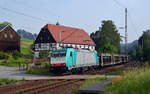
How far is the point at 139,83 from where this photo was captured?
315 inches

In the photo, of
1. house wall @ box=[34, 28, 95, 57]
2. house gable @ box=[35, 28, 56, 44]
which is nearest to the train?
house wall @ box=[34, 28, 95, 57]

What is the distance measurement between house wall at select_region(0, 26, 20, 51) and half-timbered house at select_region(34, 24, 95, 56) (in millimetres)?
6052

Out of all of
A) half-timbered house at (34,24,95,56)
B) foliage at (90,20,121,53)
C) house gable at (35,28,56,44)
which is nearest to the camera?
half-timbered house at (34,24,95,56)

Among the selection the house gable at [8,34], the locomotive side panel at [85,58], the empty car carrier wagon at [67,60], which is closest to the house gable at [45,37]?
the house gable at [8,34]

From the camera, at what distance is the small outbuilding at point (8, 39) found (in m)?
61.9

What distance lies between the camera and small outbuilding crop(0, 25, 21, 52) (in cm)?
6185

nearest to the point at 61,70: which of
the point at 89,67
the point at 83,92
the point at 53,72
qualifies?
the point at 53,72

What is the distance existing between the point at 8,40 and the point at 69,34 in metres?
18.3

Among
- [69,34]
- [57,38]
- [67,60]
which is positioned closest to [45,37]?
[57,38]

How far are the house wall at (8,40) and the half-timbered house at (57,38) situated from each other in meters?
6.05

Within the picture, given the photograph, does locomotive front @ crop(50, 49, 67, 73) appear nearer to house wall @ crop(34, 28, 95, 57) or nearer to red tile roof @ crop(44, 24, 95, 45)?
red tile roof @ crop(44, 24, 95, 45)

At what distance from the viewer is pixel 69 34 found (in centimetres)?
6700

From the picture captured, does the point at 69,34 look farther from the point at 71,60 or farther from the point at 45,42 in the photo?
the point at 71,60

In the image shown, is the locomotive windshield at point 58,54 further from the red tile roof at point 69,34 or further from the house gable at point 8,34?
the house gable at point 8,34
